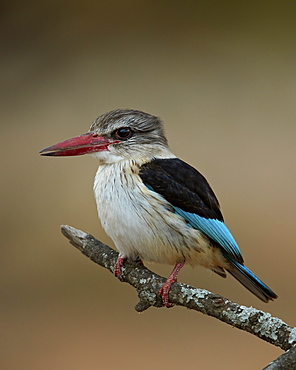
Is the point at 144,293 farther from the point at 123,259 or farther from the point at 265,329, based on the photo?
the point at 265,329

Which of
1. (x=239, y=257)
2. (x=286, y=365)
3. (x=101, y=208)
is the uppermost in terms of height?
(x=101, y=208)

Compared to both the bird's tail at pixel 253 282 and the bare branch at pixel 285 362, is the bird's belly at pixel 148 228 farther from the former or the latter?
the bare branch at pixel 285 362

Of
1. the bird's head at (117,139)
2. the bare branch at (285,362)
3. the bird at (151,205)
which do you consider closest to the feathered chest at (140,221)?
the bird at (151,205)

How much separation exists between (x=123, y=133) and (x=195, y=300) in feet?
2.15

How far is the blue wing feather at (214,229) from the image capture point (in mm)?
1593

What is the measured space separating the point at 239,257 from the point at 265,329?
0.51m

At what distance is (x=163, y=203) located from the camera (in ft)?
5.16

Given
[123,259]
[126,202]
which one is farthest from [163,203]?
[123,259]

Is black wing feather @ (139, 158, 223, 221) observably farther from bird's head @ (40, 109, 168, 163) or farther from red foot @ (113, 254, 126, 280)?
red foot @ (113, 254, 126, 280)

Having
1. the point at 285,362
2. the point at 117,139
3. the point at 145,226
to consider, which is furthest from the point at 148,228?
the point at 285,362

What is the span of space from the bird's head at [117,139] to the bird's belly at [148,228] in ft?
0.43

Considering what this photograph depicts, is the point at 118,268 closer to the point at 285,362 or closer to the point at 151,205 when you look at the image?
the point at 151,205

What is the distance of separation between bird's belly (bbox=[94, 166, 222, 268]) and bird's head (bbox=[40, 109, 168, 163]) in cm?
13

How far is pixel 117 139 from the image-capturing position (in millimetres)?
1726
